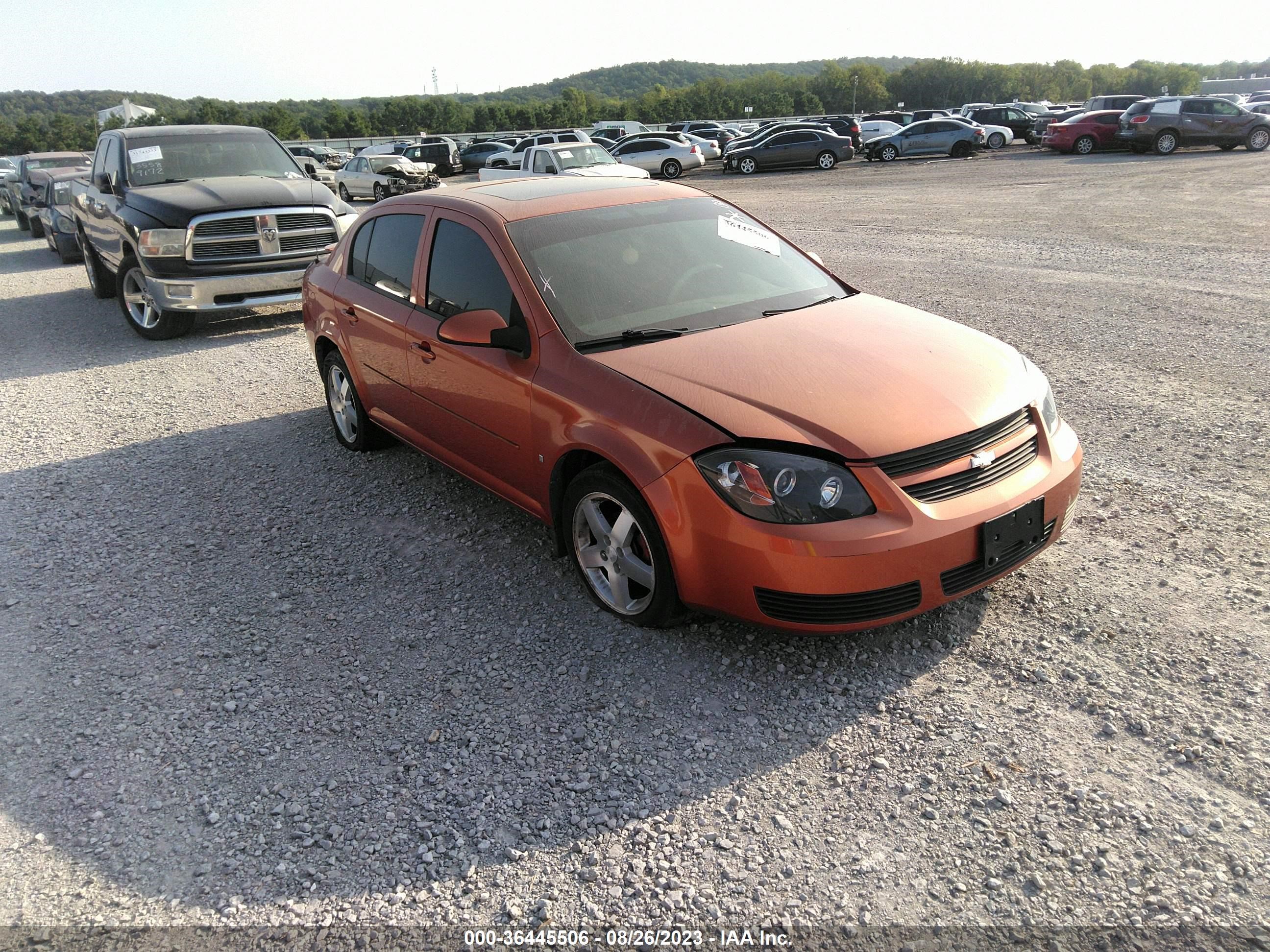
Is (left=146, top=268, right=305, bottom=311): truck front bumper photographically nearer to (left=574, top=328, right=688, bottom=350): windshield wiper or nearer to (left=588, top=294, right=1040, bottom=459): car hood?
(left=574, top=328, right=688, bottom=350): windshield wiper

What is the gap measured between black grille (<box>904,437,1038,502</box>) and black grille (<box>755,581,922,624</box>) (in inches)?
12.4

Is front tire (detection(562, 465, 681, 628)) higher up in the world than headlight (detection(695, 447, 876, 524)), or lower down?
lower down

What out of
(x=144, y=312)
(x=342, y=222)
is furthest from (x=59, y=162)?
(x=342, y=222)

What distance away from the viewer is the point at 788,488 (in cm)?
313

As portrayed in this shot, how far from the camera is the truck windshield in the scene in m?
10.2

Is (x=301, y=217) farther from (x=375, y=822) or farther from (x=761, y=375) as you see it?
(x=375, y=822)

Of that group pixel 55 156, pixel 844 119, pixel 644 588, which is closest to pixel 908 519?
pixel 644 588

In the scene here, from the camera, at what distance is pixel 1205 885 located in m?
2.39

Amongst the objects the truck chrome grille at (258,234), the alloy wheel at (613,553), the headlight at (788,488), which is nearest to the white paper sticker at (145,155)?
the truck chrome grille at (258,234)

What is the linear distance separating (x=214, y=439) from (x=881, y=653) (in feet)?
16.7

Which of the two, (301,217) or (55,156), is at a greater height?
(55,156)

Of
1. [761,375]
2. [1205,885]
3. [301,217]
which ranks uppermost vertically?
[301,217]

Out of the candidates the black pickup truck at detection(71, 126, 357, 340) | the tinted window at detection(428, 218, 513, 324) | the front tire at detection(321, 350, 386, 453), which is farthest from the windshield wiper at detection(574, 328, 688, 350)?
the black pickup truck at detection(71, 126, 357, 340)

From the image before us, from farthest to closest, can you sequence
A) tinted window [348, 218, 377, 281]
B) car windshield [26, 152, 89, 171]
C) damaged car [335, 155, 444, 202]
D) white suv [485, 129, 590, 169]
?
white suv [485, 129, 590, 169], damaged car [335, 155, 444, 202], car windshield [26, 152, 89, 171], tinted window [348, 218, 377, 281]
